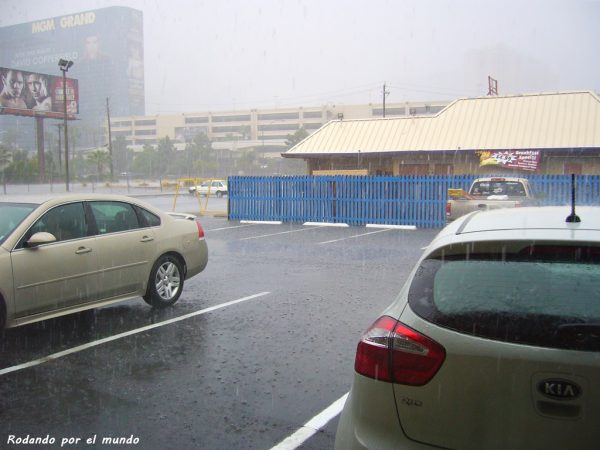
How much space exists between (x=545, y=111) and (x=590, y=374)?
2525 cm

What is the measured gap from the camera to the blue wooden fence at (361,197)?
57.1ft

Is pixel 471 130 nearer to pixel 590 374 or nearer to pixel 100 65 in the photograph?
pixel 590 374

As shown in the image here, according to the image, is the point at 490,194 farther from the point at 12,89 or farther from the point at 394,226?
the point at 12,89

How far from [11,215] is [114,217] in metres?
1.15

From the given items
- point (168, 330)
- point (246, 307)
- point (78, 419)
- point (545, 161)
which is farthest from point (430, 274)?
point (545, 161)

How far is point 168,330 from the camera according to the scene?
6211 millimetres

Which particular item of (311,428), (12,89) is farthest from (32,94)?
(311,428)

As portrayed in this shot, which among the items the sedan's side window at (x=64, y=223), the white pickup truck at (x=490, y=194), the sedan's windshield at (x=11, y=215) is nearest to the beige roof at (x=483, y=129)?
the white pickup truck at (x=490, y=194)

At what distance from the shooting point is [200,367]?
5.02m

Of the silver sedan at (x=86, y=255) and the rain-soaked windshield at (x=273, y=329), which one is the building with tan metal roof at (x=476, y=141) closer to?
the rain-soaked windshield at (x=273, y=329)

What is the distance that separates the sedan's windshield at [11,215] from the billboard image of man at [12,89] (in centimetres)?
6121

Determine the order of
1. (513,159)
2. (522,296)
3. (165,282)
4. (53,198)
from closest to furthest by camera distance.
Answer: (522,296) < (53,198) < (165,282) < (513,159)

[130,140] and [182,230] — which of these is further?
[130,140]

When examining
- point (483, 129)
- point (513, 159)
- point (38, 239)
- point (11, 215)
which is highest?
point (483, 129)
